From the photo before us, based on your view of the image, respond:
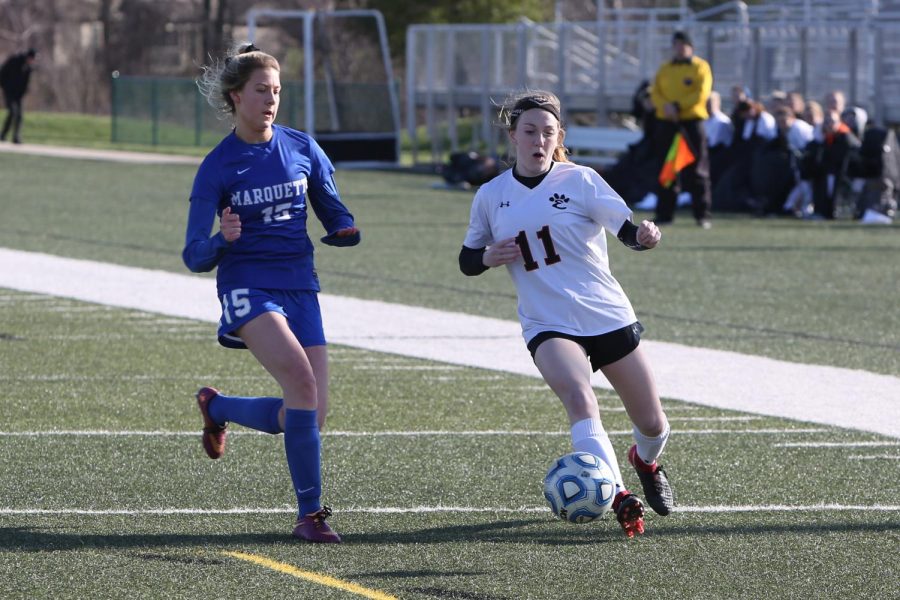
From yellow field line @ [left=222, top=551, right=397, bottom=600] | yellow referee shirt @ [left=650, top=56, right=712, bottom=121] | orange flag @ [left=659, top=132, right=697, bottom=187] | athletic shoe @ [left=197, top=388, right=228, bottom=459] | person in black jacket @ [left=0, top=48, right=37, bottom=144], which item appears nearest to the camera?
yellow field line @ [left=222, top=551, right=397, bottom=600]

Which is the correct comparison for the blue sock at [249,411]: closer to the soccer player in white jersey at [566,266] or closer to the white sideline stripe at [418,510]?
the white sideline stripe at [418,510]

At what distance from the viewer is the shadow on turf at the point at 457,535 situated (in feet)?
17.7

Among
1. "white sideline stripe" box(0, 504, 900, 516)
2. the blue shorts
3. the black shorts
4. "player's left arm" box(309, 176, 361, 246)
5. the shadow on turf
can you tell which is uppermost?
"player's left arm" box(309, 176, 361, 246)

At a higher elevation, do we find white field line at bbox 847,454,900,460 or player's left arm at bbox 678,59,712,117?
player's left arm at bbox 678,59,712,117

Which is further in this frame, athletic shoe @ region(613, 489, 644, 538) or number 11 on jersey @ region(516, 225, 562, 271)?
number 11 on jersey @ region(516, 225, 562, 271)

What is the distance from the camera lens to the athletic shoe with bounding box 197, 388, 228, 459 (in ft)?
20.6

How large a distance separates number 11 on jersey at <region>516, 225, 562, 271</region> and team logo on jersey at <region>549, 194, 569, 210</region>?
0.09m

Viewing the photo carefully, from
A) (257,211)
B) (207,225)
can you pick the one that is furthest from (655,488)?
(207,225)

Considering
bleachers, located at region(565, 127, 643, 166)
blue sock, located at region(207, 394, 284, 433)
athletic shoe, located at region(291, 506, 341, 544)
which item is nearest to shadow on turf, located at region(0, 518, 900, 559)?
athletic shoe, located at region(291, 506, 341, 544)

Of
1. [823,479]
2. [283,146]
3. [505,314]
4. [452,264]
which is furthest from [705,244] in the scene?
[283,146]

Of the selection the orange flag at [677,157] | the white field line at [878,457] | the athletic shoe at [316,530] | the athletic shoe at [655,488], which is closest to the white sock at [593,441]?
the athletic shoe at [655,488]

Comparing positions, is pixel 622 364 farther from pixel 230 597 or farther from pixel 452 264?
pixel 452 264

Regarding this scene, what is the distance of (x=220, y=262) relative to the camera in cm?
562

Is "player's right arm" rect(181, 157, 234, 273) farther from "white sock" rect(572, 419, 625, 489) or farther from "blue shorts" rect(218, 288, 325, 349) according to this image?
"white sock" rect(572, 419, 625, 489)
